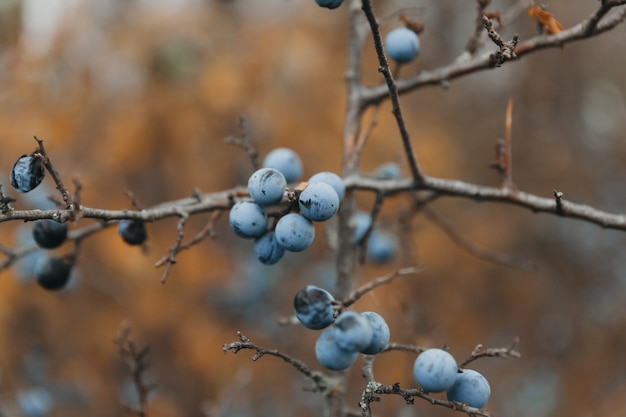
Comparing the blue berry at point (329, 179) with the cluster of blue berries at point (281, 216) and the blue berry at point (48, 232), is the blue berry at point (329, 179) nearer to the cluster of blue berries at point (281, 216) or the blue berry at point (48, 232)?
the cluster of blue berries at point (281, 216)

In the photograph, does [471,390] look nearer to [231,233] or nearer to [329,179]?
[329,179]

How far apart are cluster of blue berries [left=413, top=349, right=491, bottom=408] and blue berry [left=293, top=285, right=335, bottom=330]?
24 cm

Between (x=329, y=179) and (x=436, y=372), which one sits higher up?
(x=329, y=179)

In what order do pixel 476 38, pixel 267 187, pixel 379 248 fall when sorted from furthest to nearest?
1. pixel 379 248
2. pixel 476 38
3. pixel 267 187

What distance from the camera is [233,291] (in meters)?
4.34

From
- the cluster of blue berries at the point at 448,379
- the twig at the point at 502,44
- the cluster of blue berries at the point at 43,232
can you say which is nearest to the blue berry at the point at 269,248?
the cluster of blue berries at the point at 448,379

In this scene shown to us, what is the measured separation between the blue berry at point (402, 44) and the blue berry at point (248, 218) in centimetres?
90

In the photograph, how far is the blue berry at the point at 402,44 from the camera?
216 centimetres

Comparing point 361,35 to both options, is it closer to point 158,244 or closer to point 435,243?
point 158,244

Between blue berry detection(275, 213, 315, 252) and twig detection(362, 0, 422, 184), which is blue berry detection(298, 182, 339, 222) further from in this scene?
twig detection(362, 0, 422, 184)

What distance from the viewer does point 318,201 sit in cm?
149

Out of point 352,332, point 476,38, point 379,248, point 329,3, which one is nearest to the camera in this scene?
point 352,332

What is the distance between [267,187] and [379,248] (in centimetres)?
139

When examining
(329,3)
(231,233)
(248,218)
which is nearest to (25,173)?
(248,218)
